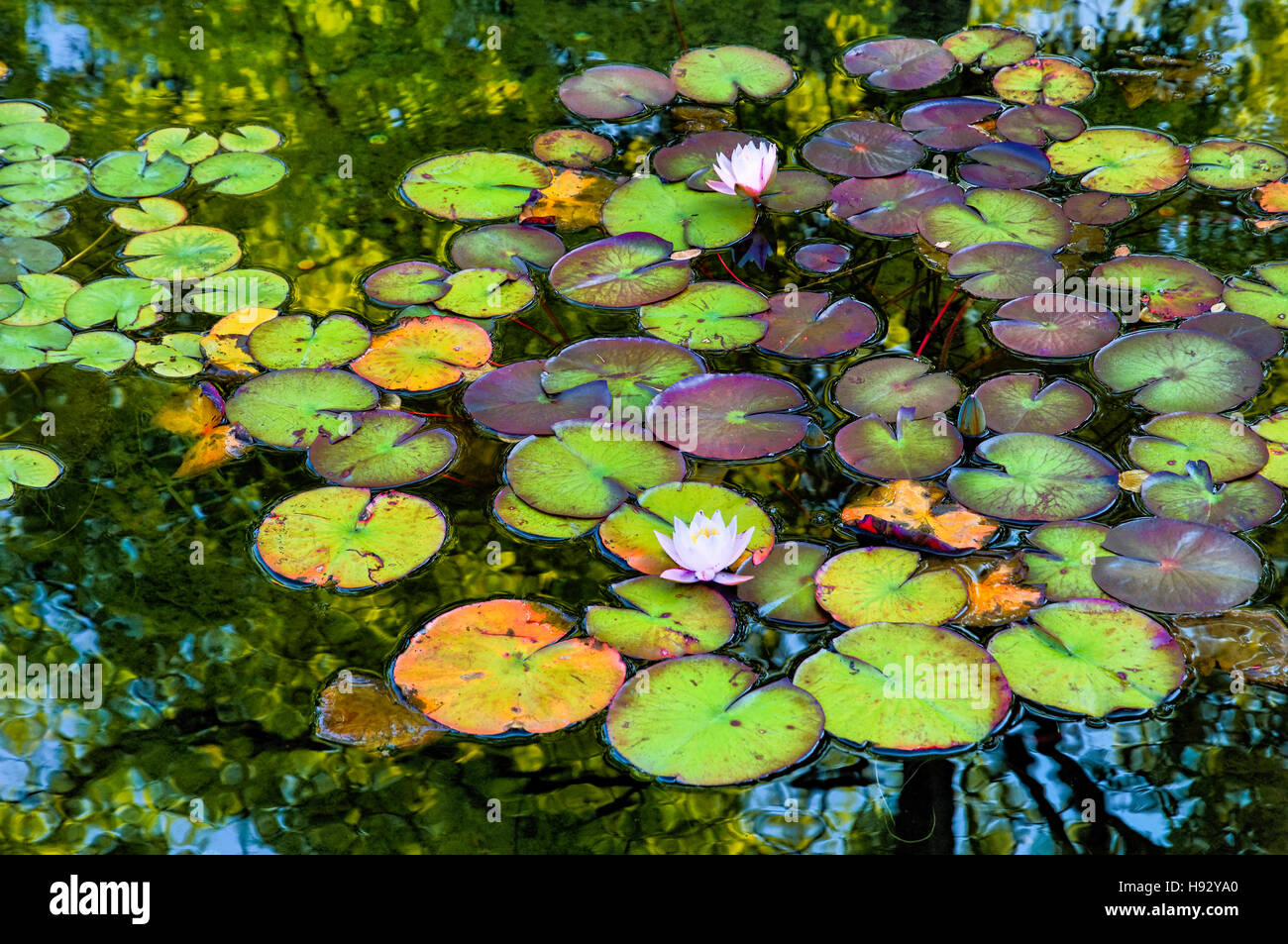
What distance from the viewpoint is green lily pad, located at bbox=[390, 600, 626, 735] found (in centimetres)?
190

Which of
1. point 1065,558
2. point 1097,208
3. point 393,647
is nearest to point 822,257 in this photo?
point 1097,208

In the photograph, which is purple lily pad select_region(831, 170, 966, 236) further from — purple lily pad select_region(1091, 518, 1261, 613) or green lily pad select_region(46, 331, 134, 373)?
green lily pad select_region(46, 331, 134, 373)

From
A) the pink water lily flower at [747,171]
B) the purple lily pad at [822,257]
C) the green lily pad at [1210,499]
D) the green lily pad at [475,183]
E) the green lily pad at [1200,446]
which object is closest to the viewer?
the green lily pad at [1210,499]

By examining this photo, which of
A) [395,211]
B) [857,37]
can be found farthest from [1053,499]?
[857,37]

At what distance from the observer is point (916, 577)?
2133 mm

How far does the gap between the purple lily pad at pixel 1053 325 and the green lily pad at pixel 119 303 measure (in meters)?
2.30

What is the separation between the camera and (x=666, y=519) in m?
2.27

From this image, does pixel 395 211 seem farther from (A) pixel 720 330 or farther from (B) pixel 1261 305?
(B) pixel 1261 305

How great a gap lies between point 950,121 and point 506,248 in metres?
1.65

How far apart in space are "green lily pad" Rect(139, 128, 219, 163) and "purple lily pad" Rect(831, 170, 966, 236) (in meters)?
2.12

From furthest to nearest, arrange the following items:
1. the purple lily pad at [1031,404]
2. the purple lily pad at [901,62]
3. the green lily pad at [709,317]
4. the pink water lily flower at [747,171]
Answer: the purple lily pad at [901,62], the pink water lily flower at [747,171], the green lily pad at [709,317], the purple lily pad at [1031,404]

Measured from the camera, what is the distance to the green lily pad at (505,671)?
190 centimetres

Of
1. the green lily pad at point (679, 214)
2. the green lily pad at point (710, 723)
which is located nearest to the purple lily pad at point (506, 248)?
the green lily pad at point (679, 214)

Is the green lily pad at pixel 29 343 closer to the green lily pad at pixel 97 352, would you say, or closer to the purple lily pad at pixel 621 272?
the green lily pad at pixel 97 352
